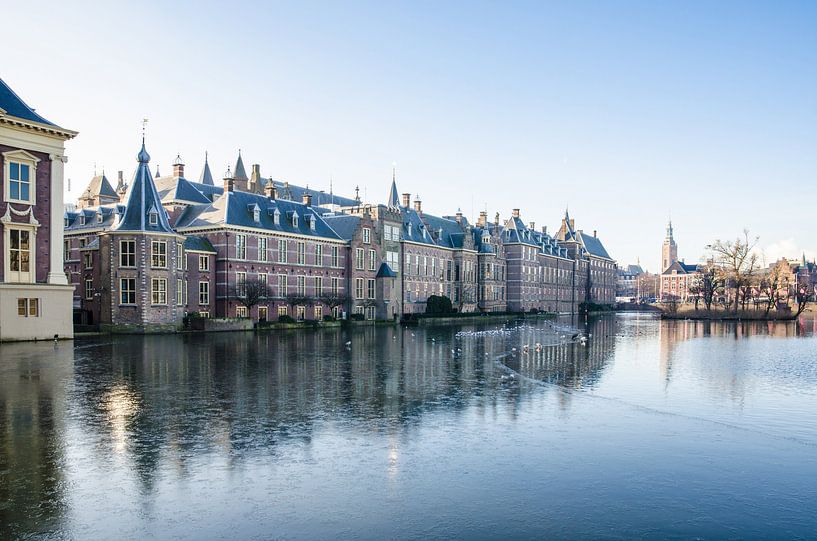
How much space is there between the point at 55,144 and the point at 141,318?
14.1 meters

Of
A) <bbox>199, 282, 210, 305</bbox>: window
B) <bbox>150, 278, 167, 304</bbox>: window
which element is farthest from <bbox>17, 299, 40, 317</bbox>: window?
<bbox>199, 282, 210, 305</bbox>: window

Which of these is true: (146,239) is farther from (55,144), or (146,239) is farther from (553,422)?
(553,422)

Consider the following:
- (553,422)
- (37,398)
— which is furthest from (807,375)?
(37,398)

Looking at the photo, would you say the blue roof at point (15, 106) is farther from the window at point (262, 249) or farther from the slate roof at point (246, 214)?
the window at point (262, 249)

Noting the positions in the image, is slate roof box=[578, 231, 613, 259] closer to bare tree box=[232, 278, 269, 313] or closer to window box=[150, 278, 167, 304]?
bare tree box=[232, 278, 269, 313]

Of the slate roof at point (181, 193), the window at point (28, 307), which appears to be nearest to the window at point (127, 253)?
the window at point (28, 307)

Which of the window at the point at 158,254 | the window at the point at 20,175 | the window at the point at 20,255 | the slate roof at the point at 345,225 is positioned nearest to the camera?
the window at the point at 20,175

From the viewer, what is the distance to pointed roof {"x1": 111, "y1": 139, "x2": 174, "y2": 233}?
48.6 meters

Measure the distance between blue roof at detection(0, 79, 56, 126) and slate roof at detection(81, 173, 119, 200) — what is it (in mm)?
42797

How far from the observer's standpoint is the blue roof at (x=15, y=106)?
1475 inches

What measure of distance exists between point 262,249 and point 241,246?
8.19 ft

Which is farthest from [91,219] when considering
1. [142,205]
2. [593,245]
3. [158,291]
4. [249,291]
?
[593,245]

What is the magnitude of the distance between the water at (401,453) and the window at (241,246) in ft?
102

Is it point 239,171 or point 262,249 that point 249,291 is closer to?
point 262,249
